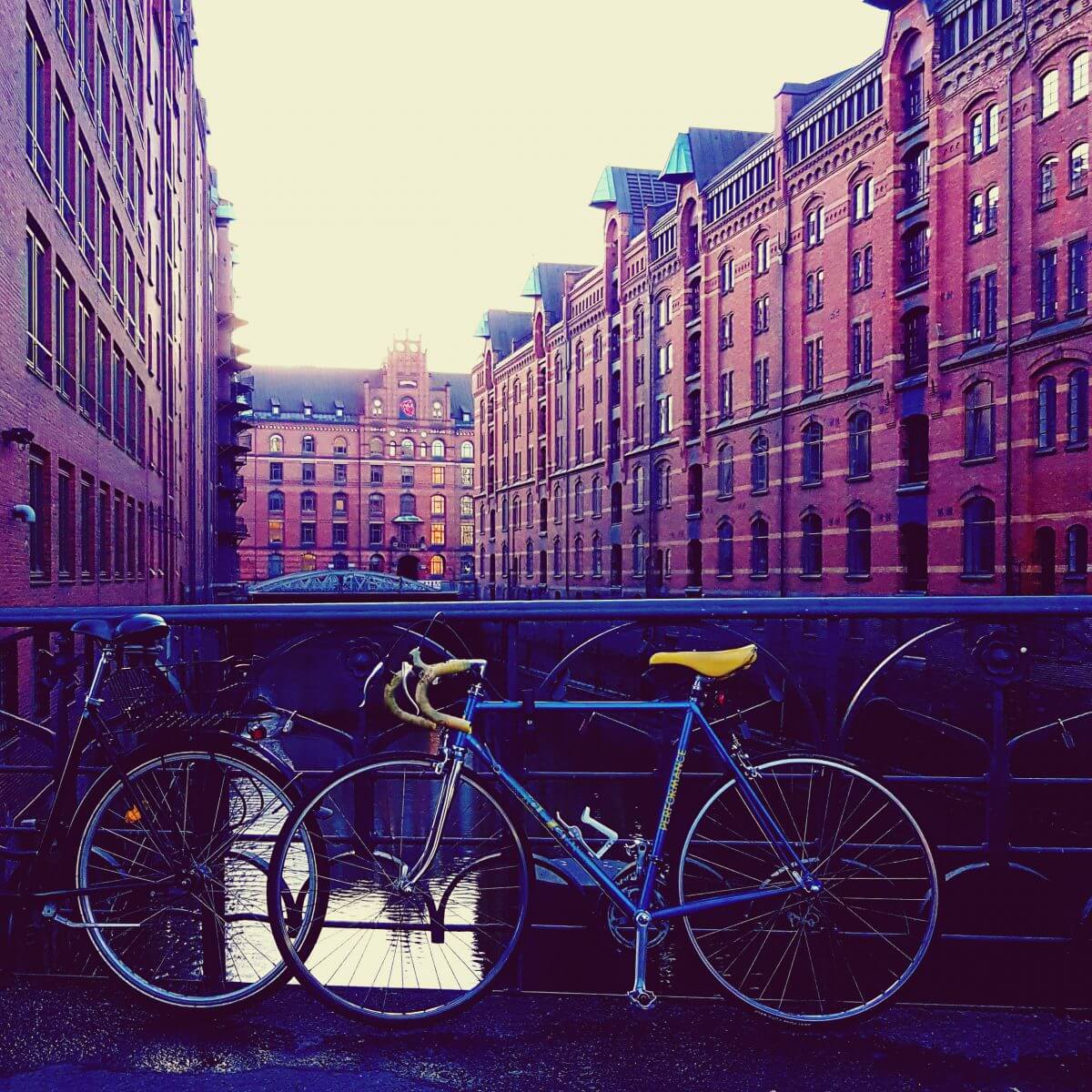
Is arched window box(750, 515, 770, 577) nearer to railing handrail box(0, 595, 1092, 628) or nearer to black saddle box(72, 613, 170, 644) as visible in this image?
railing handrail box(0, 595, 1092, 628)

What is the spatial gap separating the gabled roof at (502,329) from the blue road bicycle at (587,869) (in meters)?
74.3

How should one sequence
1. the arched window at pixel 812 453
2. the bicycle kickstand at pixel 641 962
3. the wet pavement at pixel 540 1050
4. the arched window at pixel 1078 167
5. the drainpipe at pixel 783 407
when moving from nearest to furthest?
1. the wet pavement at pixel 540 1050
2. the bicycle kickstand at pixel 641 962
3. the arched window at pixel 1078 167
4. the arched window at pixel 812 453
5. the drainpipe at pixel 783 407

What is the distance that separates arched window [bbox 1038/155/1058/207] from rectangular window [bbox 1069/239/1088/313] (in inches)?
56.6

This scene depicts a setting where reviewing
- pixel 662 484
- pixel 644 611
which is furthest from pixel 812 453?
pixel 644 611

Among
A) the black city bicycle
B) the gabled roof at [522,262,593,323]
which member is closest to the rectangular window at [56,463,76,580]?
the black city bicycle

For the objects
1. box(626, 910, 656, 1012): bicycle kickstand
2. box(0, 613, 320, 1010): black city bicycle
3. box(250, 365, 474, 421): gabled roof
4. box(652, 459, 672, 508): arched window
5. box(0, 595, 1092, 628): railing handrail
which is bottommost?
box(626, 910, 656, 1012): bicycle kickstand

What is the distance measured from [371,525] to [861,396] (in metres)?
71.3

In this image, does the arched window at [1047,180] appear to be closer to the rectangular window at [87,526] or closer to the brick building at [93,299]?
the brick building at [93,299]

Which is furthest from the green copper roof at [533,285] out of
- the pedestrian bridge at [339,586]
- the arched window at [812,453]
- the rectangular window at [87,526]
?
the rectangular window at [87,526]

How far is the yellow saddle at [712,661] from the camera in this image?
327cm

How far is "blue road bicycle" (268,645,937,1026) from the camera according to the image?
323 cm

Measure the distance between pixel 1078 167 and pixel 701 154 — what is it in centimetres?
2275

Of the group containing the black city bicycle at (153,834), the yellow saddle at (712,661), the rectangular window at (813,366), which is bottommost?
the black city bicycle at (153,834)

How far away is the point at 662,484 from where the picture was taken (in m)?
47.9
